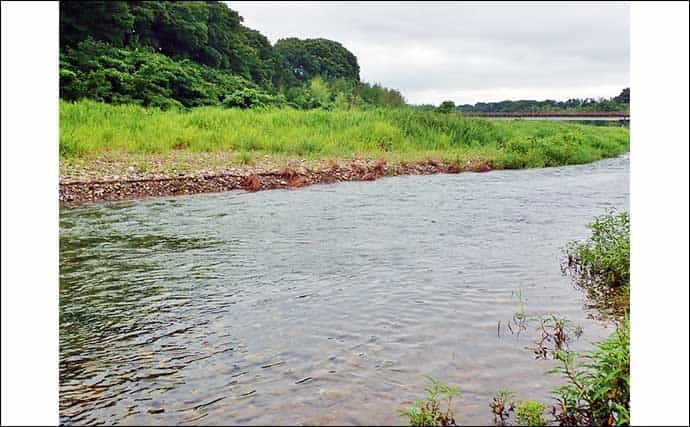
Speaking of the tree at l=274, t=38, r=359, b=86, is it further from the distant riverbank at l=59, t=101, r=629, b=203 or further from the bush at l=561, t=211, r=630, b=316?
the bush at l=561, t=211, r=630, b=316

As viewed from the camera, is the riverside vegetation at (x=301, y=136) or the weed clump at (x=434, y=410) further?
the riverside vegetation at (x=301, y=136)

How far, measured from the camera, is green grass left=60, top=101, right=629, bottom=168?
14.7 m

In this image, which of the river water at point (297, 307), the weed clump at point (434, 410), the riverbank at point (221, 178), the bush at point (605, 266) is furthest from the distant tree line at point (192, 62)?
the weed clump at point (434, 410)

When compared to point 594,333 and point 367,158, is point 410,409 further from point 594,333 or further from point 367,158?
point 367,158

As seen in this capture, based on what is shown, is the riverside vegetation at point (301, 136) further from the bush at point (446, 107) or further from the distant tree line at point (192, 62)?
the distant tree line at point (192, 62)

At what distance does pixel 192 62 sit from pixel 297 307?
22.6 metres

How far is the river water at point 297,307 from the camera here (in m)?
3.67

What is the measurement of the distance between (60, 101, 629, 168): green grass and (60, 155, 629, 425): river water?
4.83 meters

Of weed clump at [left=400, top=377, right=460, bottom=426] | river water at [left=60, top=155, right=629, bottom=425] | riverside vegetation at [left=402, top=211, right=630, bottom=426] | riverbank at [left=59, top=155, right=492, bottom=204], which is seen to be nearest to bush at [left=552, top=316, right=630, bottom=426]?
riverside vegetation at [left=402, top=211, right=630, bottom=426]

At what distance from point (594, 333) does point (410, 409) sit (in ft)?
6.12

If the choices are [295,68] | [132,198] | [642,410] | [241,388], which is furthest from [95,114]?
[295,68]

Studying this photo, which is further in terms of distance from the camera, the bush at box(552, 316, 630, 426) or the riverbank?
the riverbank

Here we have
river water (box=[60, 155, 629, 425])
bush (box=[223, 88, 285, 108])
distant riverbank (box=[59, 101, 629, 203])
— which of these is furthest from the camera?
bush (box=[223, 88, 285, 108])

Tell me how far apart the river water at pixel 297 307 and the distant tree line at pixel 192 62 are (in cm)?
1182
